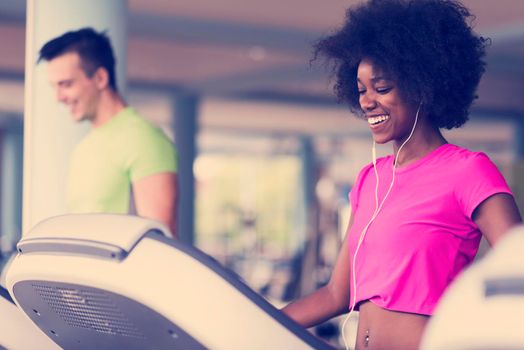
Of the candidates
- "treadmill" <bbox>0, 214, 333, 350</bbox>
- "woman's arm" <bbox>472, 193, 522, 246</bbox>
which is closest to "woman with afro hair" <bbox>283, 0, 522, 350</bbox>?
"woman's arm" <bbox>472, 193, 522, 246</bbox>

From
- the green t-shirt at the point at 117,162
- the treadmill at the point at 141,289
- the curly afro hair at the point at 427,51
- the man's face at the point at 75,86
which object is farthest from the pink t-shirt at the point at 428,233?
the man's face at the point at 75,86

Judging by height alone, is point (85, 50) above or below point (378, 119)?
above

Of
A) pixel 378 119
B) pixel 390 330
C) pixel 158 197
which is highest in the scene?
pixel 378 119

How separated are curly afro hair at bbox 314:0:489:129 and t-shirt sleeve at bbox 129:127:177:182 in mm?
632

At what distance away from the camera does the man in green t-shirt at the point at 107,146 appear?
2141mm

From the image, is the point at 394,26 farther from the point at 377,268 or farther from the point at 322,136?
the point at 322,136

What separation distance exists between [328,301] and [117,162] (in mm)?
831

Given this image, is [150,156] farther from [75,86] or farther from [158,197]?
[75,86]

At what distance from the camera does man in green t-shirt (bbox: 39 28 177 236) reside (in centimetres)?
214

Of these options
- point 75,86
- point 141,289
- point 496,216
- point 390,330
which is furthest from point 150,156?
point 141,289

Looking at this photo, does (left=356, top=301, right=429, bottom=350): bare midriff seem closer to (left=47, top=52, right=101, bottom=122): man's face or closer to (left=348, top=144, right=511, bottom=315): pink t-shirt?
(left=348, top=144, right=511, bottom=315): pink t-shirt

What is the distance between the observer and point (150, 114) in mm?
12289

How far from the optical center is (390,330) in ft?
4.70

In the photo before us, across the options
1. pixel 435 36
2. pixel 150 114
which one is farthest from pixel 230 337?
pixel 150 114
